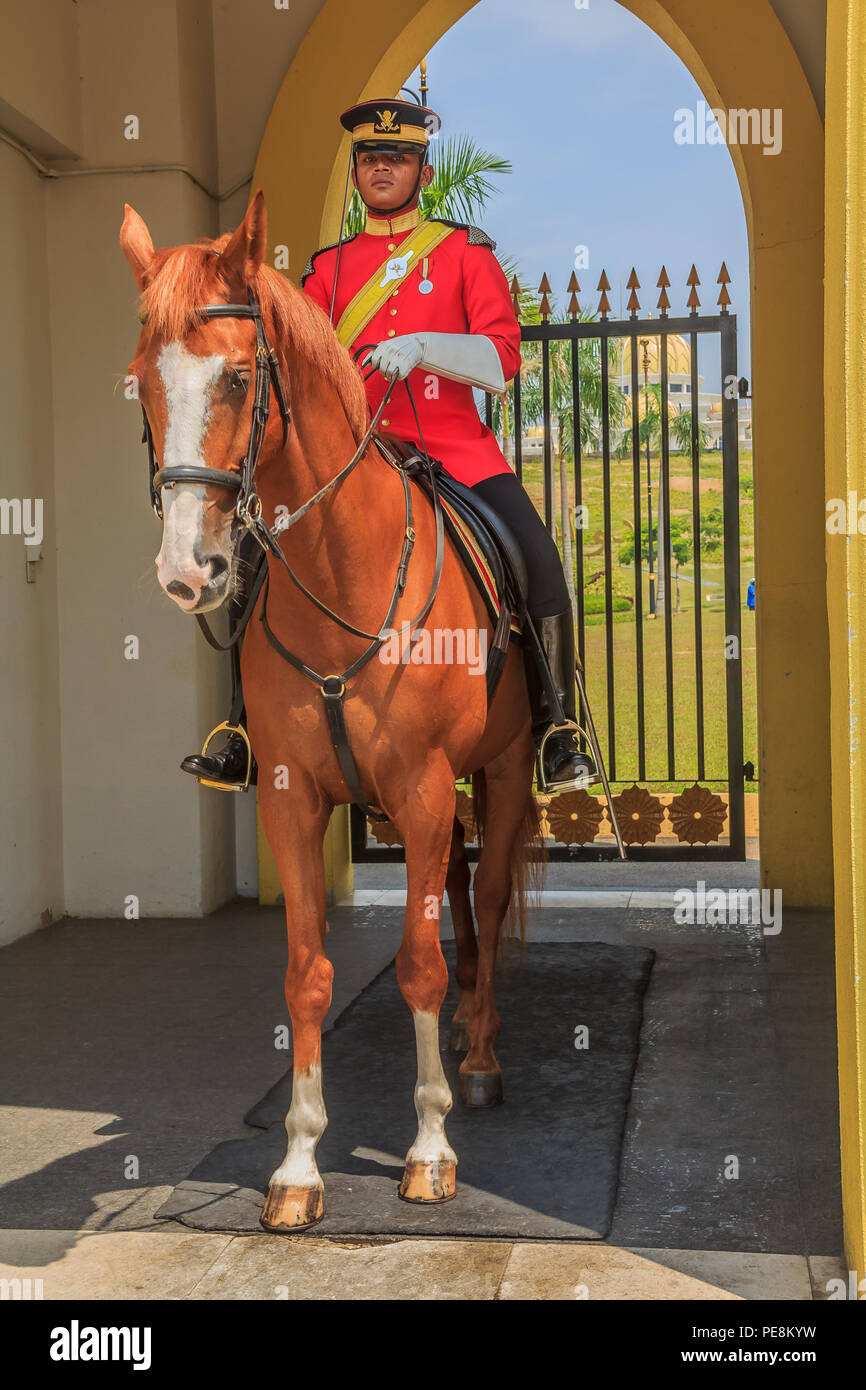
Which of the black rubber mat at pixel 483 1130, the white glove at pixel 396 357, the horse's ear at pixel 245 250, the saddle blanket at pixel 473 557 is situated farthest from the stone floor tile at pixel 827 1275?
the horse's ear at pixel 245 250

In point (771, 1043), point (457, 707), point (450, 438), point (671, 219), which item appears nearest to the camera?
point (457, 707)

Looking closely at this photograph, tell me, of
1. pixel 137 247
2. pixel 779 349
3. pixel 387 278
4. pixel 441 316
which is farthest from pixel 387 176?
pixel 779 349

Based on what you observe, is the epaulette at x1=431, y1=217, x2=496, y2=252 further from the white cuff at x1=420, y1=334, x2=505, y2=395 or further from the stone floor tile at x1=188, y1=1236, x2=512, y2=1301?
the stone floor tile at x1=188, y1=1236, x2=512, y2=1301

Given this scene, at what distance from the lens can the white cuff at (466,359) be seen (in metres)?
3.62

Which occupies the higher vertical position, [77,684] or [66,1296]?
[77,684]

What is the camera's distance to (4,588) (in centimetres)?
666

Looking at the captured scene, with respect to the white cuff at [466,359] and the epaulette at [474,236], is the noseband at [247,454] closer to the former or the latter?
the white cuff at [466,359]

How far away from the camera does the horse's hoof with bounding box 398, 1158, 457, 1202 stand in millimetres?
3506

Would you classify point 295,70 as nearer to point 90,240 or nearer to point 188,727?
point 90,240

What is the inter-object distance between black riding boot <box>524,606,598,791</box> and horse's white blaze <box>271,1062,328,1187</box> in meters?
1.26

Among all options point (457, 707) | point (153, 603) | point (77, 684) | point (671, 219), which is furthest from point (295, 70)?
point (671, 219)

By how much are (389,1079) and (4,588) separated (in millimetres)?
3448

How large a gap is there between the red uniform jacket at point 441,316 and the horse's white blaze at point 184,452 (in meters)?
1.22

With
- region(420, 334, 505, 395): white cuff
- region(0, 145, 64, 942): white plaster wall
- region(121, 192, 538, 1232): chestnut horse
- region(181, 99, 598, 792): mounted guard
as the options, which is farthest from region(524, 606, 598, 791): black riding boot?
region(0, 145, 64, 942): white plaster wall
